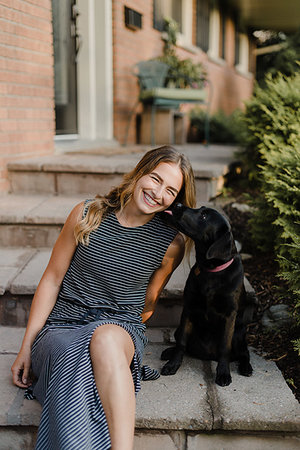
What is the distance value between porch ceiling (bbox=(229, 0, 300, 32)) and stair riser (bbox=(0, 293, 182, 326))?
1050cm

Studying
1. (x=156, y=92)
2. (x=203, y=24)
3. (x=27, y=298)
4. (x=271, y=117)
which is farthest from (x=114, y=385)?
(x=203, y=24)

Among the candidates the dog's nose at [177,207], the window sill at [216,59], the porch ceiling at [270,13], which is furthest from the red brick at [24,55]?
the porch ceiling at [270,13]

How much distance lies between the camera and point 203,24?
10297 millimetres

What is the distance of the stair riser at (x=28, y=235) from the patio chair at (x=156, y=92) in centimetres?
281

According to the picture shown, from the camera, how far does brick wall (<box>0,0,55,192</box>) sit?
12.0 ft

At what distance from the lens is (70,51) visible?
17.0 feet

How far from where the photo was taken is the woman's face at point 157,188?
204 centimetres

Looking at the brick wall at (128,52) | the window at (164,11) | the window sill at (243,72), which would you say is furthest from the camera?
the window sill at (243,72)

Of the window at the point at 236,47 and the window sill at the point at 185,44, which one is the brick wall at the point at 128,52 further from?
the window at the point at 236,47

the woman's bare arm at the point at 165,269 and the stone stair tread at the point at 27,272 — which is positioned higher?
the woman's bare arm at the point at 165,269

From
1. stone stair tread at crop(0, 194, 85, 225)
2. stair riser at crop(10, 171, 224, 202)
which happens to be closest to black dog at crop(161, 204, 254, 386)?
stone stair tread at crop(0, 194, 85, 225)

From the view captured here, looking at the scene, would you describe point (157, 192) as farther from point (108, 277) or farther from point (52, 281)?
point (52, 281)

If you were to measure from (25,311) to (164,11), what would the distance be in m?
6.59

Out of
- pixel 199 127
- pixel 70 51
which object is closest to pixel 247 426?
pixel 70 51
